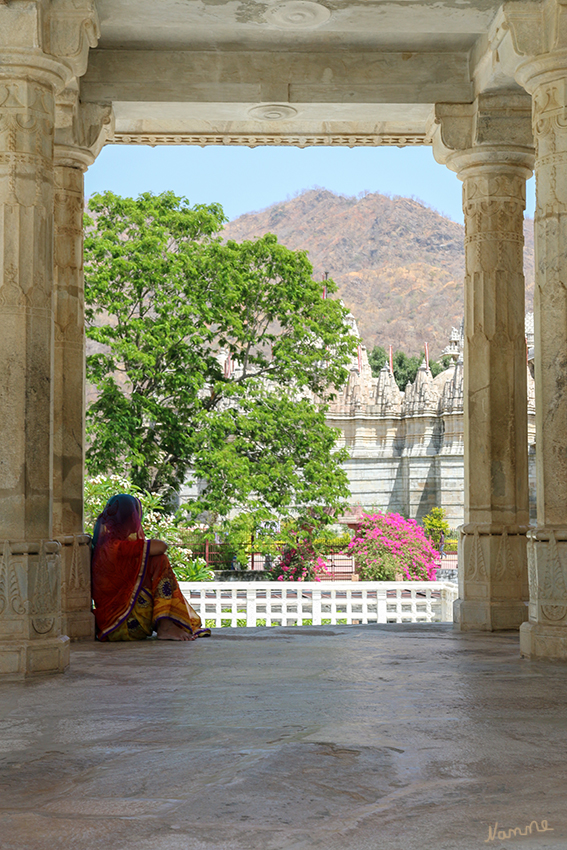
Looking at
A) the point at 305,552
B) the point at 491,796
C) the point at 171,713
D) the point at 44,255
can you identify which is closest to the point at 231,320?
the point at 305,552

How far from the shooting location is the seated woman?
735 centimetres

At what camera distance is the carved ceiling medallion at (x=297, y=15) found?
22.2ft

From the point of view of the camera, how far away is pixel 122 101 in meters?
7.74

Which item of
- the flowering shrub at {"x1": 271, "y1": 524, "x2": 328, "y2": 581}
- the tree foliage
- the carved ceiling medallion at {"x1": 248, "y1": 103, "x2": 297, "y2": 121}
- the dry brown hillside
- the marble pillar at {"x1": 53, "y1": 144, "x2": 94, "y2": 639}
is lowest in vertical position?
the flowering shrub at {"x1": 271, "y1": 524, "x2": 328, "y2": 581}

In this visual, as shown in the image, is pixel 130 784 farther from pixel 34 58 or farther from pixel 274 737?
pixel 34 58

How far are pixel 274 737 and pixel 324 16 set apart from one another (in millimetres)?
5400

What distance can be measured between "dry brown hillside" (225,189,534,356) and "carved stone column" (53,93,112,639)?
3110 inches

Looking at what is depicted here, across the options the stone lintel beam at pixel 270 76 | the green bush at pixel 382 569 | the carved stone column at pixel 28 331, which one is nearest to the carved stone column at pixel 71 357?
the stone lintel beam at pixel 270 76

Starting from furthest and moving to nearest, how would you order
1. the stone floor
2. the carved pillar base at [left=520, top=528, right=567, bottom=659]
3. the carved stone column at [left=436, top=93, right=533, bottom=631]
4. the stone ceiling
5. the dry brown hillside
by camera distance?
the dry brown hillside
the carved stone column at [left=436, top=93, right=533, bottom=631]
the stone ceiling
the carved pillar base at [left=520, top=528, right=567, bottom=659]
the stone floor

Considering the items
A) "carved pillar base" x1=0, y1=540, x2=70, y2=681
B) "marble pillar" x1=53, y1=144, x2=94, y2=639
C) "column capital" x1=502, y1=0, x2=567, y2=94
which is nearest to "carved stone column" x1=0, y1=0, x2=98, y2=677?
"carved pillar base" x1=0, y1=540, x2=70, y2=681

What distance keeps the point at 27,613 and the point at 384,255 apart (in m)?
94.9

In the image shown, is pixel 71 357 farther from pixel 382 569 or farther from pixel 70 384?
pixel 382 569

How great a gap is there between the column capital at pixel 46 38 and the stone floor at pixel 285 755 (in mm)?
3789

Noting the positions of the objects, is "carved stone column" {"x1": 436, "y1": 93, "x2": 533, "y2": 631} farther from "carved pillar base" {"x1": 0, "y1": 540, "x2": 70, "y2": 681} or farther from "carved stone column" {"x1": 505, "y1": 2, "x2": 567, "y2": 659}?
"carved pillar base" {"x1": 0, "y1": 540, "x2": 70, "y2": 681}
